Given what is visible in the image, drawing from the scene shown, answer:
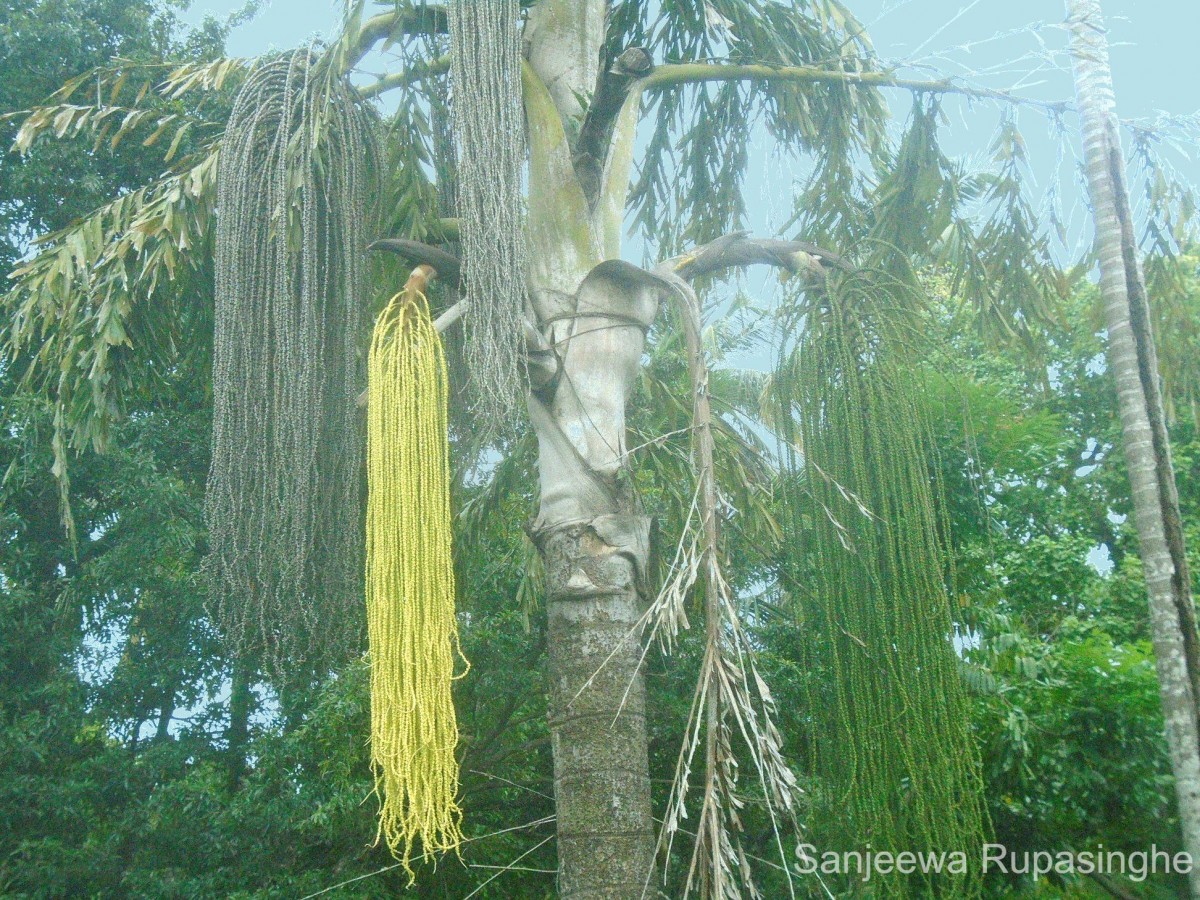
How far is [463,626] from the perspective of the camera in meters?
7.10

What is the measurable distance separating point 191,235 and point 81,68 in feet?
18.4

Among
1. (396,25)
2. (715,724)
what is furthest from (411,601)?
(396,25)

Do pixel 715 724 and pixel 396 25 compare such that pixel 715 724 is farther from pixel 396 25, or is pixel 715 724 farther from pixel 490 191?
pixel 396 25

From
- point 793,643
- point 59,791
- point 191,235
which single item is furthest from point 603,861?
point 59,791

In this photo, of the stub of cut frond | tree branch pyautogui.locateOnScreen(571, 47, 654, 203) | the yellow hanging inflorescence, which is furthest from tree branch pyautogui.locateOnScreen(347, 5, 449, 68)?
the stub of cut frond

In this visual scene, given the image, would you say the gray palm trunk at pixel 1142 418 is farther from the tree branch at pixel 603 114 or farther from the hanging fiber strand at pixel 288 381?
the hanging fiber strand at pixel 288 381

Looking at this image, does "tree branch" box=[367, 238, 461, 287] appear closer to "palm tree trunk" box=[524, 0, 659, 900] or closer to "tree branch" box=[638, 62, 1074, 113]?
"palm tree trunk" box=[524, 0, 659, 900]

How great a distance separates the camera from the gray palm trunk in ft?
11.6

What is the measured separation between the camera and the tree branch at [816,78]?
4.40m

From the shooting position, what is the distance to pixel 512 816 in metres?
7.63

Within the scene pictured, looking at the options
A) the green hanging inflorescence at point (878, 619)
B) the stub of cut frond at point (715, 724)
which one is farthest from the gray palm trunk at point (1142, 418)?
the stub of cut frond at point (715, 724)

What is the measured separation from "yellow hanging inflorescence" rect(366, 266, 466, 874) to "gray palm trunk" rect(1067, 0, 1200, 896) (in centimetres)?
206

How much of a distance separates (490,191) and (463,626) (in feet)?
14.0

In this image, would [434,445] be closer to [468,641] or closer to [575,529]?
[575,529]
